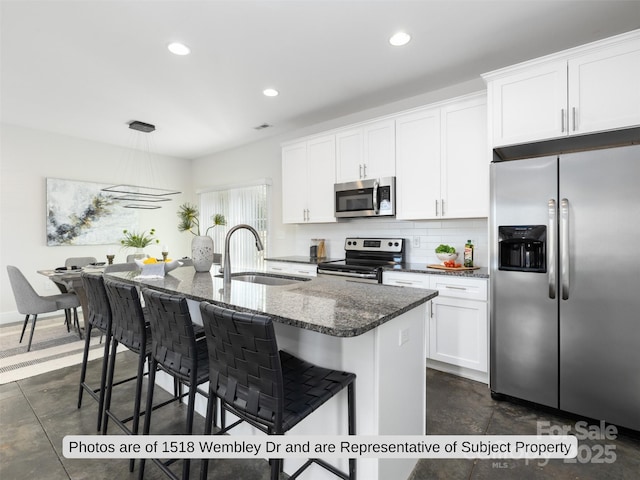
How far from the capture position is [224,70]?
3.06 m

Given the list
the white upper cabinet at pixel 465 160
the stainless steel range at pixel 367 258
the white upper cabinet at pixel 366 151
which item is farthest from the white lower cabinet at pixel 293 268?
the white upper cabinet at pixel 465 160

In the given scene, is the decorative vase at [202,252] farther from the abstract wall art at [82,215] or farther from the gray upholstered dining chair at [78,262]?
the abstract wall art at [82,215]

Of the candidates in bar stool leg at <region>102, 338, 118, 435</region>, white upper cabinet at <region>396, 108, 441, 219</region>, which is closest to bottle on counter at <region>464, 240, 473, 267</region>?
white upper cabinet at <region>396, 108, 441, 219</region>

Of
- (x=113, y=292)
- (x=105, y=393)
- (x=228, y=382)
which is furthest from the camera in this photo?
(x=105, y=393)

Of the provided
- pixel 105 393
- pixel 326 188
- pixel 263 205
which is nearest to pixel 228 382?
pixel 105 393

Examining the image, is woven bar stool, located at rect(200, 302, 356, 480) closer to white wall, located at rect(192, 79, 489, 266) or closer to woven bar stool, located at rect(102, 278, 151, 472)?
woven bar stool, located at rect(102, 278, 151, 472)

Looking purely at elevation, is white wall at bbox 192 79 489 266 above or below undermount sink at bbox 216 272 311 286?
above

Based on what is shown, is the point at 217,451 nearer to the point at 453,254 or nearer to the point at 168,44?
the point at 453,254

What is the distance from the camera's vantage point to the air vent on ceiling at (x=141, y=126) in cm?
451

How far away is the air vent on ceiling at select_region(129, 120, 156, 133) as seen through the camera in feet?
14.8

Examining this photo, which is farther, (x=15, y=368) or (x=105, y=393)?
(x=15, y=368)

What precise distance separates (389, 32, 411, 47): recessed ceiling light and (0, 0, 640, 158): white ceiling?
7cm

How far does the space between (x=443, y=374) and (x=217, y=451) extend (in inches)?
83.5

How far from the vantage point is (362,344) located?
1435 millimetres
